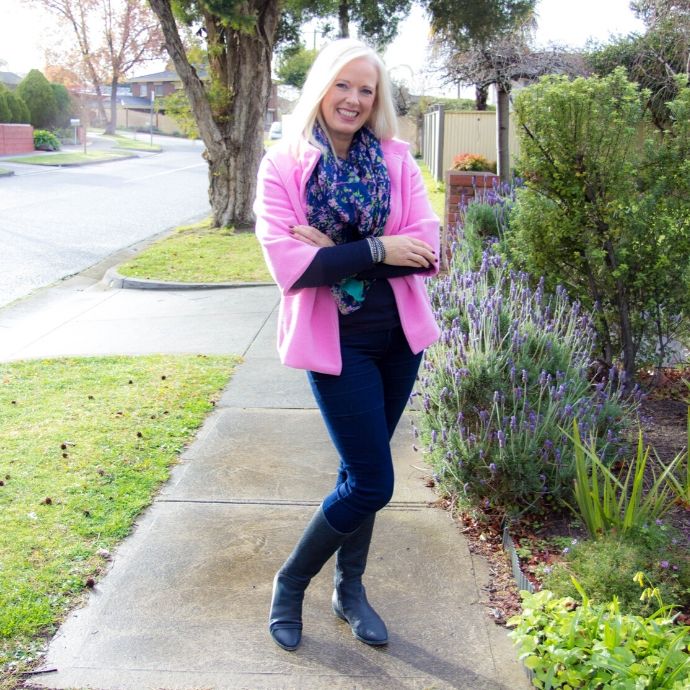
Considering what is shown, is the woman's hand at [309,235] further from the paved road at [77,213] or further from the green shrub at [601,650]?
the paved road at [77,213]

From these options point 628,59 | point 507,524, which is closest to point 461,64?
Result: point 628,59

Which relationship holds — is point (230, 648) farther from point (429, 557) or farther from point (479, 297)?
point (479, 297)

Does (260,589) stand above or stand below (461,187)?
below

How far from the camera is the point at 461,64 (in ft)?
73.6

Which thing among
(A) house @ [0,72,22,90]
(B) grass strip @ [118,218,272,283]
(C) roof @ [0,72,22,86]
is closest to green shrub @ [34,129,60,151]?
(B) grass strip @ [118,218,272,283]

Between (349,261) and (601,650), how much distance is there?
130cm

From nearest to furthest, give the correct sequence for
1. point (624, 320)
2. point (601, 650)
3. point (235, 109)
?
point (601, 650) < point (624, 320) < point (235, 109)

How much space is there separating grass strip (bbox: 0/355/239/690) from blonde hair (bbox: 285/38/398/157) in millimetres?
1848

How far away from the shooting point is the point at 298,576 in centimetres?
299

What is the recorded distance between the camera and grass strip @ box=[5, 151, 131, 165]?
3251 centimetres

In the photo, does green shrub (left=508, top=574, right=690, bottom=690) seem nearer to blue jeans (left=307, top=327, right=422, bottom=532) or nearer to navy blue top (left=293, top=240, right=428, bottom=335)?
blue jeans (left=307, top=327, right=422, bottom=532)

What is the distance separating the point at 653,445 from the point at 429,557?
1587 mm

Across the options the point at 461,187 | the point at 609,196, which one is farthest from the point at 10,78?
the point at 609,196

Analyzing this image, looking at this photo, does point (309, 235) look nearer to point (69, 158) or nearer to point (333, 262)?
point (333, 262)
